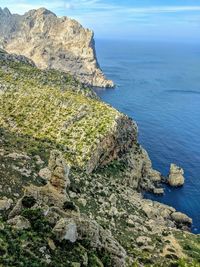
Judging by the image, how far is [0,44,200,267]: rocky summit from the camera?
3919cm

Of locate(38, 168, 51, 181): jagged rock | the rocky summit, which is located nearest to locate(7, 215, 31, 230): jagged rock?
the rocky summit

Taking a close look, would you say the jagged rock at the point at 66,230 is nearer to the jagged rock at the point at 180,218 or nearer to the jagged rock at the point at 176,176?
the jagged rock at the point at 180,218

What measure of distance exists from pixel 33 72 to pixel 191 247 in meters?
82.3

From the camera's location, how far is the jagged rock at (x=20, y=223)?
3869 cm

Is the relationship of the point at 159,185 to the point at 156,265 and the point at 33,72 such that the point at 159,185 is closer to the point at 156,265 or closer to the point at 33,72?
the point at 33,72

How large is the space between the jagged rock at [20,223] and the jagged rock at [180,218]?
65.1 meters

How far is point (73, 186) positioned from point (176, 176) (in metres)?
59.9

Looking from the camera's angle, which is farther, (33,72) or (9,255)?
(33,72)

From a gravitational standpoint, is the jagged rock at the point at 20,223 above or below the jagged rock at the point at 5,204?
below

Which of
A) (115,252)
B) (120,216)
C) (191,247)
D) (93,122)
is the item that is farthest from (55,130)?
(115,252)

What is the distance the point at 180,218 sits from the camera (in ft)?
326

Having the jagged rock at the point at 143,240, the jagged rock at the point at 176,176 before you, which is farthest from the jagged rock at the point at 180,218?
the jagged rock at the point at 143,240

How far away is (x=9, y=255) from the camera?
33219 millimetres

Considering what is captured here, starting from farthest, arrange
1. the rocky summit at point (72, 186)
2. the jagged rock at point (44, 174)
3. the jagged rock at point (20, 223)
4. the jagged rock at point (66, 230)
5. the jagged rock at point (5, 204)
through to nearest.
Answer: the jagged rock at point (44, 174) < the jagged rock at point (5, 204) < the rocky summit at point (72, 186) < the jagged rock at point (66, 230) < the jagged rock at point (20, 223)
